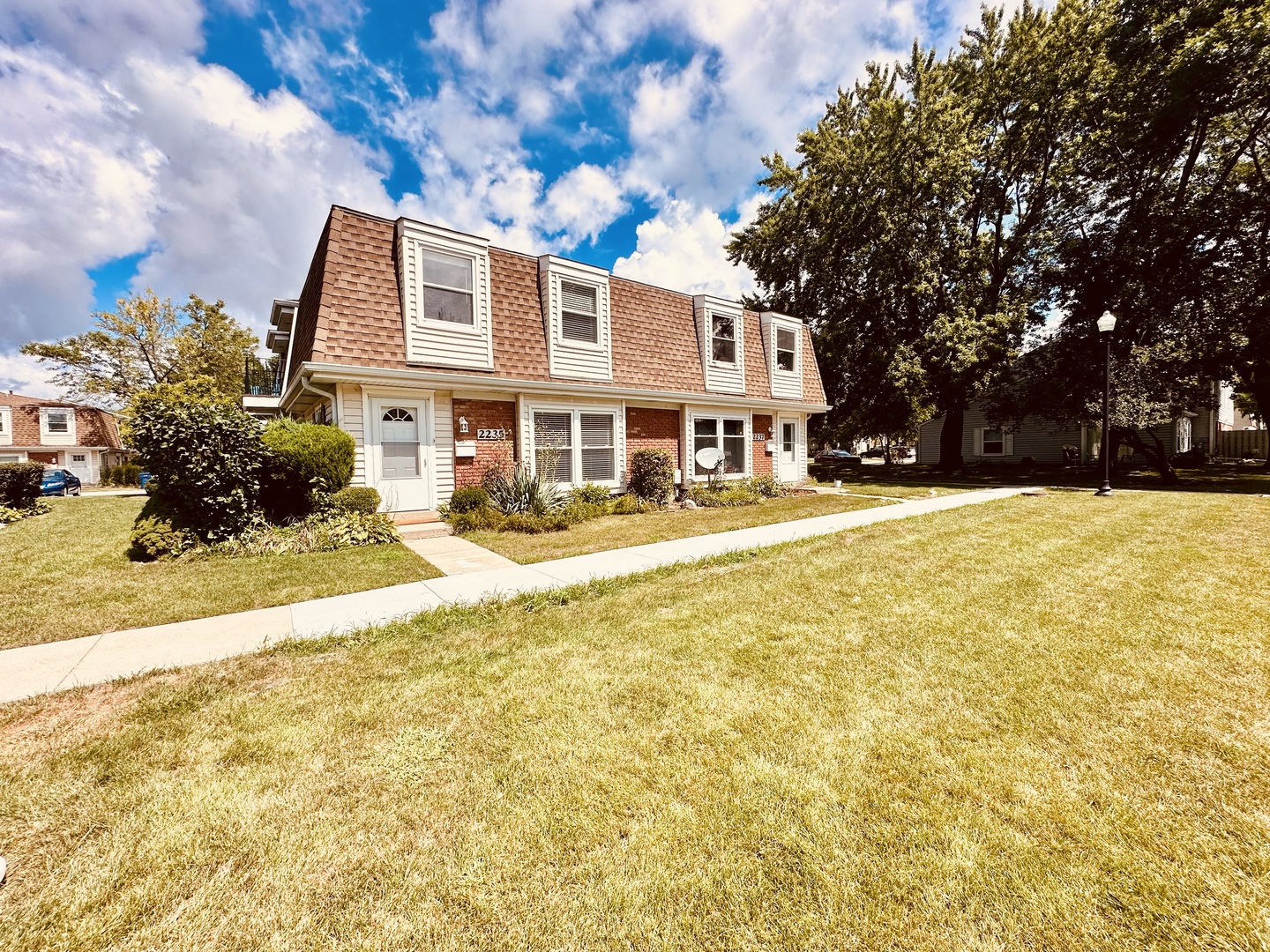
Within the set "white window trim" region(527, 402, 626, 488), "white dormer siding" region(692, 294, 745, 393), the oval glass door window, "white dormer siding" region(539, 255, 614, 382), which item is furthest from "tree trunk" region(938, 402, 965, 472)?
the oval glass door window

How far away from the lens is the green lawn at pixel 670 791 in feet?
5.26

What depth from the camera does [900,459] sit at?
4656 centimetres

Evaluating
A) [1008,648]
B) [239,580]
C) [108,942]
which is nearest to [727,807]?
[108,942]

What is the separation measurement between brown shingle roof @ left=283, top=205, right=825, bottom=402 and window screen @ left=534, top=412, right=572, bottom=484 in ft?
3.36

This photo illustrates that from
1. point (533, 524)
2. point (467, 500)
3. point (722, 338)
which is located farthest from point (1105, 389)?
point (467, 500)

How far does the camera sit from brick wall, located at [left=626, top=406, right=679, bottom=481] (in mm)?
12500

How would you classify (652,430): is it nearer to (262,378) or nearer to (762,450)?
(762,450)

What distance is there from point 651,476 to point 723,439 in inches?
140

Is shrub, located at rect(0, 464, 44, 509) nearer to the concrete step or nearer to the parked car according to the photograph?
the concrete step

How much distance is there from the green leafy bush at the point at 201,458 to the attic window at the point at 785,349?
45.6 ft

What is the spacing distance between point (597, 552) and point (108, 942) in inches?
219

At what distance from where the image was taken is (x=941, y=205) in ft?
57.8

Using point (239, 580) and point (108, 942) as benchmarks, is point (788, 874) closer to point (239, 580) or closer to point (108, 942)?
point (108, 942)

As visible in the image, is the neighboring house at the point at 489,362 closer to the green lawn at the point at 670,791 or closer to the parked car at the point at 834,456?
the green lawn at the point at 670,791
